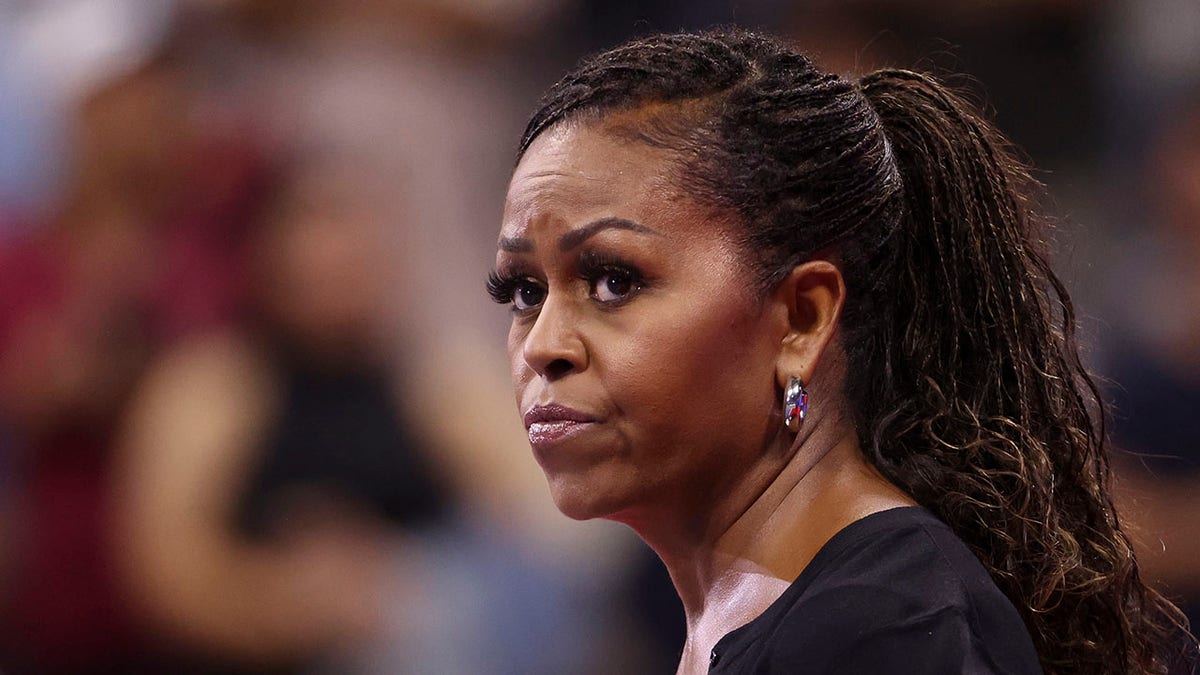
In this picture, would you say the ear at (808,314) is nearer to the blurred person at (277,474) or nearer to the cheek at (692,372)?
the cheek at (692,372)

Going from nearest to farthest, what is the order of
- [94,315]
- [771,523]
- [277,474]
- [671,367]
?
[671,367], [771,523], [277,474], [94,315]

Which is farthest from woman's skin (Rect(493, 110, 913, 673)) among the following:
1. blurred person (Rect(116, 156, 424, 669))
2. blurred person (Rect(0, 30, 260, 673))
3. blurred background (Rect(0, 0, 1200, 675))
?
blurred person (Rect(0, 30, 260, 673))

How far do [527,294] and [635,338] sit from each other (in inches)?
8.0

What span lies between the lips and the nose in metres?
0.04

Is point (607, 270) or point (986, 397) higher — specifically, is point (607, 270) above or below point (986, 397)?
above

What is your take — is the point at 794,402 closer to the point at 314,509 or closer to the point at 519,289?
the point at 519,289

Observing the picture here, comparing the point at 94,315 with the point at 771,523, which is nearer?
the point at 771,523

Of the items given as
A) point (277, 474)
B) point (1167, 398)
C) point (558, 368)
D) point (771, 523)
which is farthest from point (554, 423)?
point (1167, 398)

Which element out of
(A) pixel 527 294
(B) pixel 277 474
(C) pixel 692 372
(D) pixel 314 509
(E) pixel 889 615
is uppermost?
(A) pixel 527 294

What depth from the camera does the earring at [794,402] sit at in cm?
179

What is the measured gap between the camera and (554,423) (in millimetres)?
1779

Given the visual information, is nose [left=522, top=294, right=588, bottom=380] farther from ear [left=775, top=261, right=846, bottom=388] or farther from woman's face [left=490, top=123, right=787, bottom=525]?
ear [left=775, top=261, right=846, bottom=388]

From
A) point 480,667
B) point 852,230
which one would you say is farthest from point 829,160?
point 480,667

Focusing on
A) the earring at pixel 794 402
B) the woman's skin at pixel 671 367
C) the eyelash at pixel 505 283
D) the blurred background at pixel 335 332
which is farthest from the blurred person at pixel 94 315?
the earring at pixel 794 402
